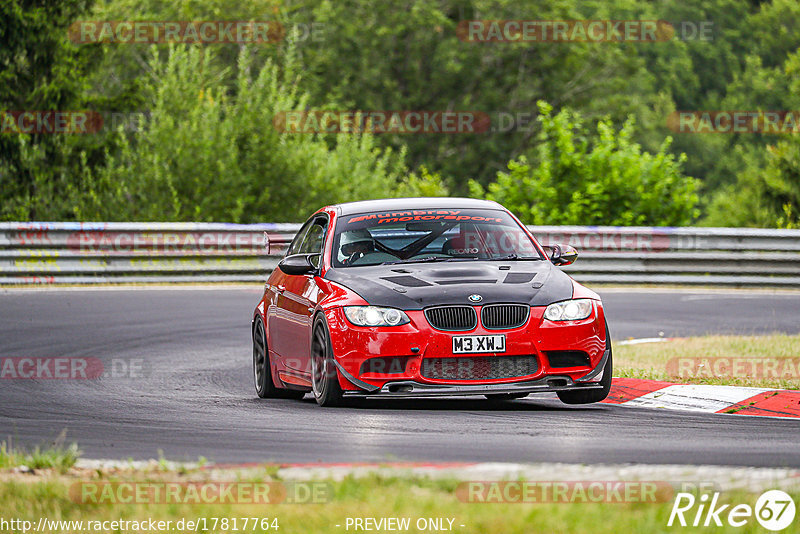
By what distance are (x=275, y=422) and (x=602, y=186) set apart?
22.1 meters

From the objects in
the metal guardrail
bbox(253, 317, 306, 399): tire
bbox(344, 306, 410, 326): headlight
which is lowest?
the metal guardrail

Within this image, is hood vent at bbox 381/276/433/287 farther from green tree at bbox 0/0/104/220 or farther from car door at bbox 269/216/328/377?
green tree at bbox 0/0/104/220

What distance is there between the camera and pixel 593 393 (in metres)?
10.1

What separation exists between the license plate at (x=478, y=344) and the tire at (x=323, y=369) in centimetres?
90

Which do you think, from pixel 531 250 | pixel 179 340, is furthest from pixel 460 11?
pixel 531 250

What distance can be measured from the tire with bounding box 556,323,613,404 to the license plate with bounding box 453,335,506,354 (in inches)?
36.4

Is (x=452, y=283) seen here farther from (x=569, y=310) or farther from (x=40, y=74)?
(x=40, y=74)

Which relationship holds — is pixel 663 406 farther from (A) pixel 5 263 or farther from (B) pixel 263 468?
(A) pixel 5 263

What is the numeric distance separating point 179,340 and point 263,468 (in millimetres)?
9504

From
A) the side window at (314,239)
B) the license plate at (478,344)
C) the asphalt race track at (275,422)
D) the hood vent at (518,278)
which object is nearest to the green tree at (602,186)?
the asphalt race track at (275,422)

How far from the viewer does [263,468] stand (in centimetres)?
663

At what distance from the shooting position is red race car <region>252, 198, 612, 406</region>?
9375 mm

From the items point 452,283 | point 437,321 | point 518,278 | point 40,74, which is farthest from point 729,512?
point 40,74

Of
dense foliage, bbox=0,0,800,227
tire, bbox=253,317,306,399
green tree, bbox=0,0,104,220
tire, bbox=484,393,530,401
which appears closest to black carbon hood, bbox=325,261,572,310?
tire, bbox=484,393,530,401
